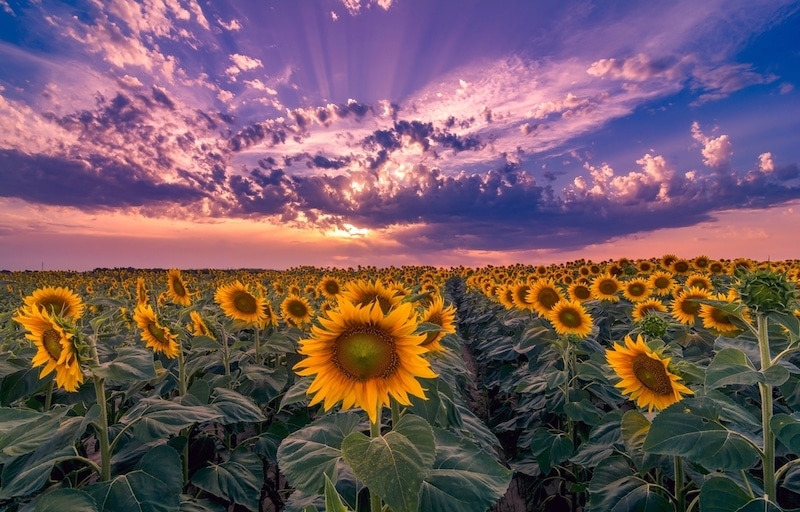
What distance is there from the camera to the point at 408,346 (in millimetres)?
2531

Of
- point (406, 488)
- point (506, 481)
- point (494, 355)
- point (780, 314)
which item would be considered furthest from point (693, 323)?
point (406, 488)

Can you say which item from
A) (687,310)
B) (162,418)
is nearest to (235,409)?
(162,418)

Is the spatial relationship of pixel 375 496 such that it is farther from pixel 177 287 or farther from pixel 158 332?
pixel 177 287

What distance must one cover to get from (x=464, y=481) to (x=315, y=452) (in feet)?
2.44

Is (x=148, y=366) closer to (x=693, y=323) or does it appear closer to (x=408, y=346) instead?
(x=408, y=346)

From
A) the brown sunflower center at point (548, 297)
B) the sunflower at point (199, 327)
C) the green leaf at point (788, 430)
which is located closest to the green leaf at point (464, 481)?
the green leaf at point (788, 430)

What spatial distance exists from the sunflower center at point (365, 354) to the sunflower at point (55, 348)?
176cm

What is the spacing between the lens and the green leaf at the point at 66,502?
2504 mm

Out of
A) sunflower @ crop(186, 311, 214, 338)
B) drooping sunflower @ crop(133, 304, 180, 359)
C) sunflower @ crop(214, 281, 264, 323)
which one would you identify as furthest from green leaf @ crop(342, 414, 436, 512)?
sunflower @ crop(214, 281, 264, 323)

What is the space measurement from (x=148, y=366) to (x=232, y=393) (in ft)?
3.74

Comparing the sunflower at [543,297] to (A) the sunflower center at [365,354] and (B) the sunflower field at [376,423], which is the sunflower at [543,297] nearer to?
(B) the sunflower field at [376,423]

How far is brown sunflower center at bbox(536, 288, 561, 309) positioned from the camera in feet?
28.9

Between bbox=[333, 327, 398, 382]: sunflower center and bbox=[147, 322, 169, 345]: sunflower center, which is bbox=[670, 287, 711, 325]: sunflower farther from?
bbox=[147, 322, 169, 345]: sunflower center

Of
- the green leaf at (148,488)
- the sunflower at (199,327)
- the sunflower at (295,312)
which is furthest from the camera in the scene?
the sunflower at (295,312)
